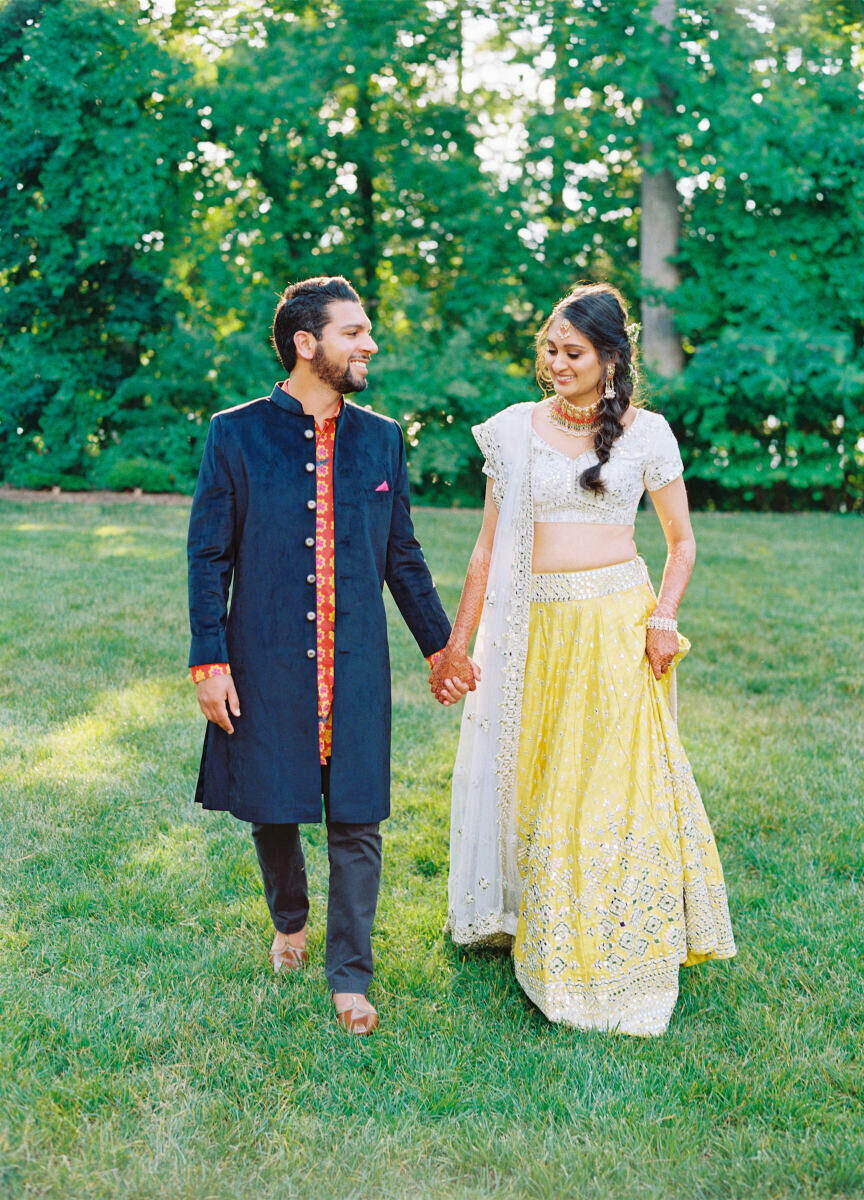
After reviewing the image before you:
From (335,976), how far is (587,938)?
0.68 m

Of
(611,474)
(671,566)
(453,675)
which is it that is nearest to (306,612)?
(453,675)

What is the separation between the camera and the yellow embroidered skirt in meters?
3.17

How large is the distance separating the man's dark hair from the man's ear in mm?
12

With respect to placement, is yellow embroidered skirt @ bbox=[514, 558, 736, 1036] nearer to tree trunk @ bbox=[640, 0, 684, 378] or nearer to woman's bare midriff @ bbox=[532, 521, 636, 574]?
woman's bare midriff @ bbox=[532, 521, 636, 574]

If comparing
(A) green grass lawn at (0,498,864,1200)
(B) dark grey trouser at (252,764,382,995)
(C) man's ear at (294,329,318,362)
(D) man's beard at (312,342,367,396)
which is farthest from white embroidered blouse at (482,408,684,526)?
(A) green grass lawn at (0,498,864,1200)

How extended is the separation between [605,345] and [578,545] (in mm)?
552

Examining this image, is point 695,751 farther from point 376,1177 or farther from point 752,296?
point 752,296

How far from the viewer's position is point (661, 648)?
3262mm

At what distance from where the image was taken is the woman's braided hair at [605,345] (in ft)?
10.4

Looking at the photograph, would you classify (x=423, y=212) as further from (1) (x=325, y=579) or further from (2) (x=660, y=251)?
(1) (x=325, y=579)

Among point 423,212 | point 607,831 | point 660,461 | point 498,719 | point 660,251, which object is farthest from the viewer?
point 423,212

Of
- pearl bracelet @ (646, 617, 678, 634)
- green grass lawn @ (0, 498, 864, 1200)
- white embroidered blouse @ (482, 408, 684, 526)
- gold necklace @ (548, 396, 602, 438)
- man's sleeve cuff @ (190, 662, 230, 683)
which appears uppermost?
gold necklace @ (548, 396, 602, 438)

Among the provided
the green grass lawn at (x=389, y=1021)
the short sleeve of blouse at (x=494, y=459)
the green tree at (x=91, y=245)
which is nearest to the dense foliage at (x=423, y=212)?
A: the green tree at (x=91, y=245)

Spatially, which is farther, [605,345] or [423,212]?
[423,212]
